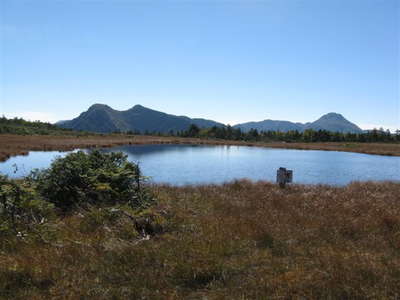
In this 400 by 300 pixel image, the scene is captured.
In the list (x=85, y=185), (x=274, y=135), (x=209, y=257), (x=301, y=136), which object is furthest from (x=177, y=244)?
(x=274, y=135)

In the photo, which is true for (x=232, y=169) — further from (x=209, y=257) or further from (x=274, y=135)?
(x=274, y=135)

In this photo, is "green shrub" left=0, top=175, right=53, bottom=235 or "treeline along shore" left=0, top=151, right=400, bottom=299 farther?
"green shrub" left=0, top=175, right=53, bottom=235

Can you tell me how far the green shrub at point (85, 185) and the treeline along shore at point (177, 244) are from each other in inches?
1.3

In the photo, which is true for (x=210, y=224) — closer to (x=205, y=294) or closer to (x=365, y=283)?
(x=205, y=294)

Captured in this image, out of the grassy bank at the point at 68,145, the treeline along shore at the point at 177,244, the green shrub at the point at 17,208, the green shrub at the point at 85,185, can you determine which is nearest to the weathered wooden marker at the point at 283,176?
the treeline along shore at the point at 177,244

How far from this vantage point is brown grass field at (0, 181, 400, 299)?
4773mm

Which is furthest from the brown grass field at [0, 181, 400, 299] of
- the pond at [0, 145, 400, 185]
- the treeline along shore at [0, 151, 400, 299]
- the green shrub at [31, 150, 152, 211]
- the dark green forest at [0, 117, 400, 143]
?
the dark green forest at [0, 117, 400, 143]

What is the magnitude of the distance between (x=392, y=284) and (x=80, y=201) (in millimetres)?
8346

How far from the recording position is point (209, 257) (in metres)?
5.79

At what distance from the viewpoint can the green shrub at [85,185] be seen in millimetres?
9953

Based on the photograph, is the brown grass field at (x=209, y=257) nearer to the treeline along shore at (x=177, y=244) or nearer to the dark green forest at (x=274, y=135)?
the treeline along shore at (x=177, y=244)

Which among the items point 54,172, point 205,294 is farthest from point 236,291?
point 54,172

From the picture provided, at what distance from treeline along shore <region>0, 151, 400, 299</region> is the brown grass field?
23 millimetres

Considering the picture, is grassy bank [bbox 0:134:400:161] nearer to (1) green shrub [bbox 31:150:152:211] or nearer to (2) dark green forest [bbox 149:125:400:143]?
(1) green shrub [bbox 31:150:152:211]
